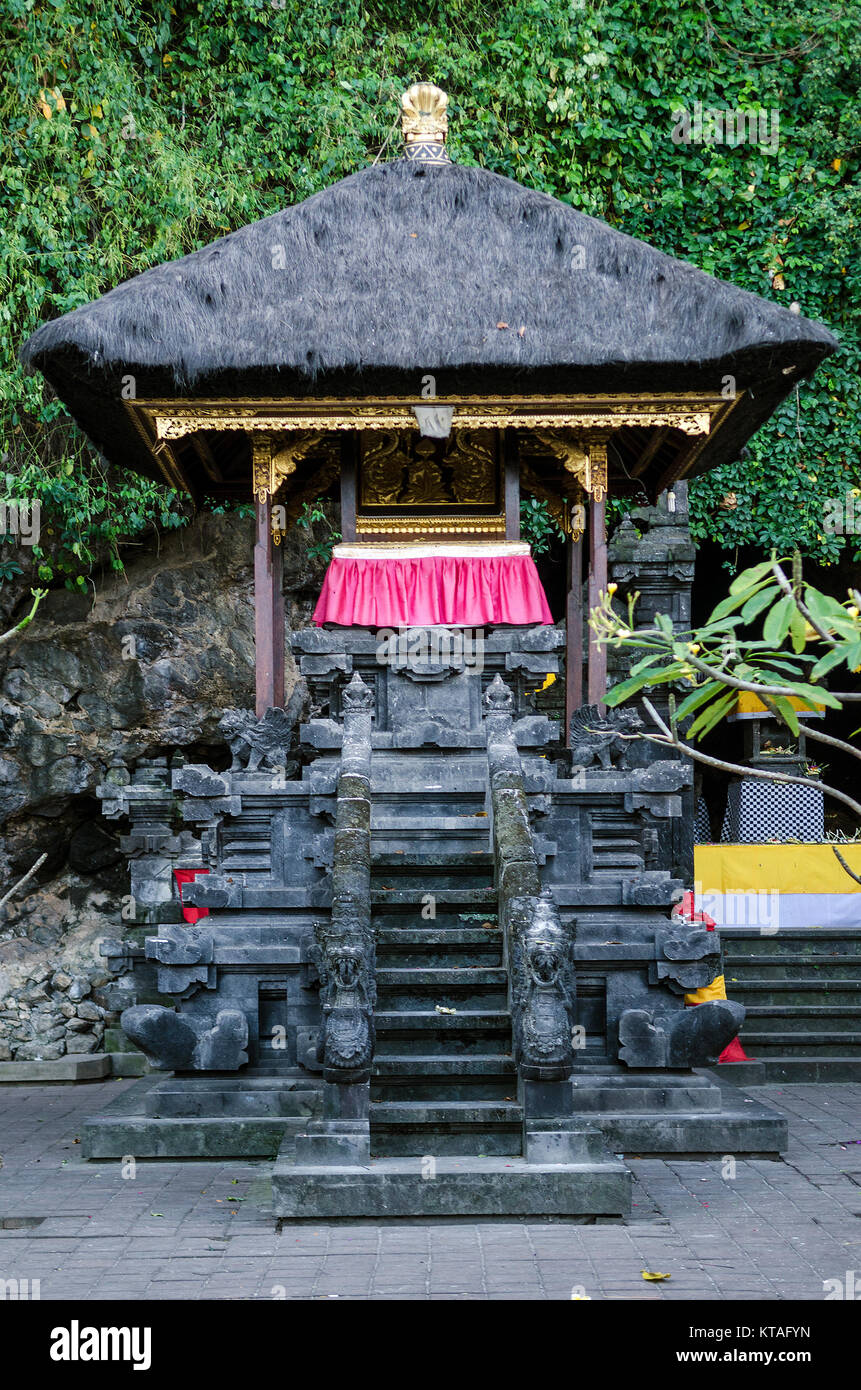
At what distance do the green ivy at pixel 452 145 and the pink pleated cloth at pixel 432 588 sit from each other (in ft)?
16.0

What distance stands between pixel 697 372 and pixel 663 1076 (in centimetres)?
531

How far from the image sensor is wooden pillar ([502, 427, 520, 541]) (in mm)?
11250

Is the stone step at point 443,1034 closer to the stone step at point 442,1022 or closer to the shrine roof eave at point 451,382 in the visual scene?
the stone step at point 442,1022

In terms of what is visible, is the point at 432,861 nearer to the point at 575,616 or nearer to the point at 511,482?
the point at 511,482

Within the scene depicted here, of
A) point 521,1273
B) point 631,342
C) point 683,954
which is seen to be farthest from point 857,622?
point 631,342

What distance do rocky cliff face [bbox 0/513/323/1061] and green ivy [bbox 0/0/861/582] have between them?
3.41ft

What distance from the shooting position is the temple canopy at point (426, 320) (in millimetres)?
9914

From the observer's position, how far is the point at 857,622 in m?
3.29

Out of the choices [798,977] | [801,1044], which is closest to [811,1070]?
[801,1044]

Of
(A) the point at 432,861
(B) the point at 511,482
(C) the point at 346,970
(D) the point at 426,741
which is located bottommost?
(C) the point at 346,970

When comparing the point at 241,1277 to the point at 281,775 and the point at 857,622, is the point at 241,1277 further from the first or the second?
the point at 281,775

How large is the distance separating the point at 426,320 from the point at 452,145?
21.7ft

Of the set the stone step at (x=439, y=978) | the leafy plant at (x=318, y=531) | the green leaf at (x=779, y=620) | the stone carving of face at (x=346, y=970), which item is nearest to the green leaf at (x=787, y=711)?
the green leaf at (x=779, y=620)

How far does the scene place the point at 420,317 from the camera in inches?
402
